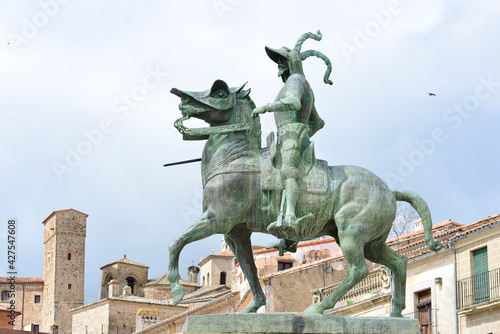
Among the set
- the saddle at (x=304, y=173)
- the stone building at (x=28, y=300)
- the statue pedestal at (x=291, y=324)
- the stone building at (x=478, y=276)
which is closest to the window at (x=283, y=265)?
the stone building at (x=478, y=276)

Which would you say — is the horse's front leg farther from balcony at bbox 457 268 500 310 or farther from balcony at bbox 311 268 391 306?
balcony at bbox 311 268 391 306

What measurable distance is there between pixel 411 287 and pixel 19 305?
248 feet

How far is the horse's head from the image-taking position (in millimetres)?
9430

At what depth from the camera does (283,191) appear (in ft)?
29.7

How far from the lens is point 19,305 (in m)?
97.9

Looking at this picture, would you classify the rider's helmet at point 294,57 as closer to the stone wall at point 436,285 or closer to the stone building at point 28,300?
the stone wall at point 436,285

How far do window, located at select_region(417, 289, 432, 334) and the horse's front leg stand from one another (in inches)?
793

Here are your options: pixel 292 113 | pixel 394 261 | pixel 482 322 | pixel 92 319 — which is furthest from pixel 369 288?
pixel 92 319

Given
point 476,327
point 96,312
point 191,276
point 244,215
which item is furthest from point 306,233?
point 191,276

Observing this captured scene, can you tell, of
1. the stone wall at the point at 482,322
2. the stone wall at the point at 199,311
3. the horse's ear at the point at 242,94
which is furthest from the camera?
the stone wall at the point at 199,311

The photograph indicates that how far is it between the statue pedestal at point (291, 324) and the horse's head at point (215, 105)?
2.05 metres

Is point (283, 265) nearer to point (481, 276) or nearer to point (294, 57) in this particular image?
point (481, 276)

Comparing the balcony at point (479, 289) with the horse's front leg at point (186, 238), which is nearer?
the horse's front leg at point (186, 238)

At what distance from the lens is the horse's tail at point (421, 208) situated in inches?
377
